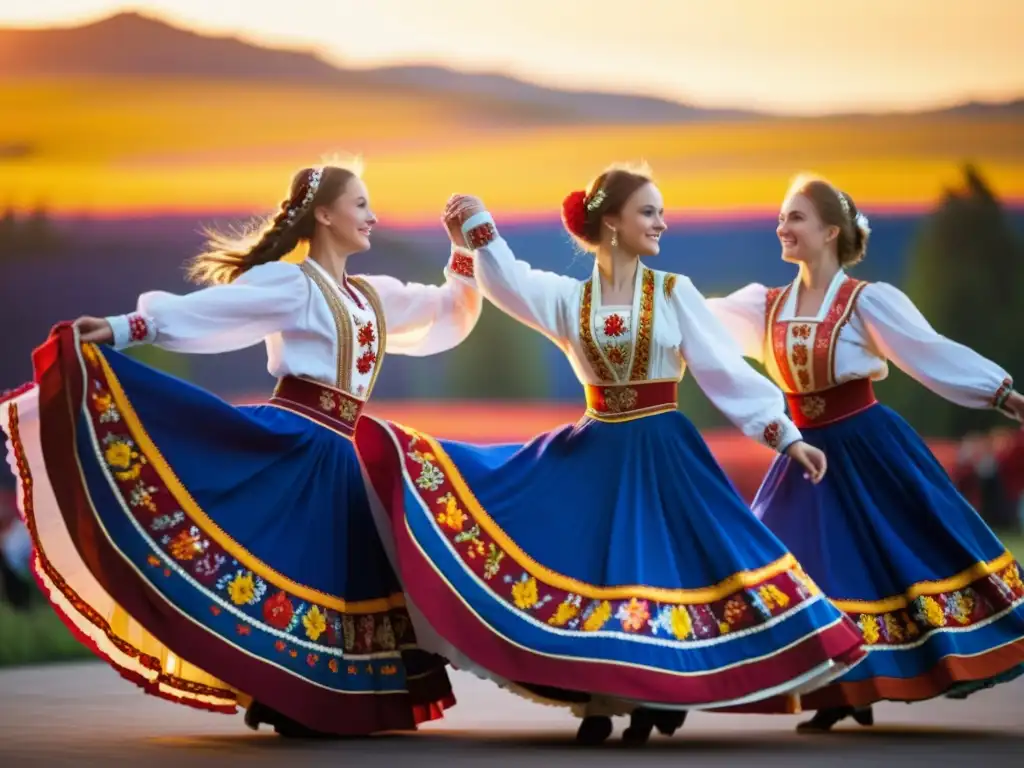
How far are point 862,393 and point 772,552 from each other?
2.12 feet

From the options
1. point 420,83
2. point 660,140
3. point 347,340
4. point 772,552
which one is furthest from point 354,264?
point 772,552

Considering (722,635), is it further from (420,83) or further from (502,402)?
(420,83)

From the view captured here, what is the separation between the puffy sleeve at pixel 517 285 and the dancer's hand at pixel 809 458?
0.59 meters

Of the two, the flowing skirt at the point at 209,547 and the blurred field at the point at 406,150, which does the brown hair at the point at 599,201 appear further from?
the blurred field at the point at 406,150

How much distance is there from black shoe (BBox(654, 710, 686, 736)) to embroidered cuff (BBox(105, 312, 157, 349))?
1.42m

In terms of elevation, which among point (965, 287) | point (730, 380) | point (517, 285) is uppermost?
point (965, 287)

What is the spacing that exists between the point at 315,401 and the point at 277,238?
43 cm

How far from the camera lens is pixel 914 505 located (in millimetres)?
4336

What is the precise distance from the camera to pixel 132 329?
13.3 feet

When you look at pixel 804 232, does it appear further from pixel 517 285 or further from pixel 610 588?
pixel 610 588

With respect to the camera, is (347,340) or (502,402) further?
(502,402)

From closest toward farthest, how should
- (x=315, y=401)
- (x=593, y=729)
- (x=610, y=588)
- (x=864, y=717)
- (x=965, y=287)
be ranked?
(x=610, y=588), (x=593, y=729), (x=315, y=401), (x=864, y=717), (x=965, y=287)

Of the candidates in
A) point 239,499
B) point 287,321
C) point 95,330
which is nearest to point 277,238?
point 287,321

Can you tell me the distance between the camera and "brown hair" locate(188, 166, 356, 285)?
171 inches
